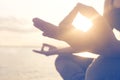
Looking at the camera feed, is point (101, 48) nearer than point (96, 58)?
Yes

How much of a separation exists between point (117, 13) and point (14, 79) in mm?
33192

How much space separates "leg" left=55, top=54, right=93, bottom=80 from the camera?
712cm

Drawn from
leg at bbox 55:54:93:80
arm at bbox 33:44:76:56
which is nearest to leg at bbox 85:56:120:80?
arm at bbox 33:44:76:56

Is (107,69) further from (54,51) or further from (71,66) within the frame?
(71,66)

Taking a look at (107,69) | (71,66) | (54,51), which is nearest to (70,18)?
(107,69)

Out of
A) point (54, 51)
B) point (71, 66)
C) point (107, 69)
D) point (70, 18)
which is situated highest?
point (70, 18)

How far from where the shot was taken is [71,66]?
23.5 feet

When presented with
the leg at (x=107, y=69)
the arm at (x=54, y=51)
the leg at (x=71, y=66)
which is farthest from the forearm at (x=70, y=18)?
the leg at (x=71, y=66)

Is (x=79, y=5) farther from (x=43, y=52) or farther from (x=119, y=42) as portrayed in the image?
(x=43, y=52)

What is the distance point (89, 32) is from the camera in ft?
15.4

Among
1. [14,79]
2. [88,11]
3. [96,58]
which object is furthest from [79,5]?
[14,79]

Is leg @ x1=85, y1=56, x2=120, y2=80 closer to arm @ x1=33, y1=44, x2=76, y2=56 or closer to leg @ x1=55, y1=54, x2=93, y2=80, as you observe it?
arm @ x1=33, y1=44, x2=76, y2=56

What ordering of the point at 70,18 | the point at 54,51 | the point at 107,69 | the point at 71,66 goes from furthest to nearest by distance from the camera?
the point at 71,66, the point at 54,51, the point at 107,69, the point at 70,18

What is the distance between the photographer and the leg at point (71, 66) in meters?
7.12
